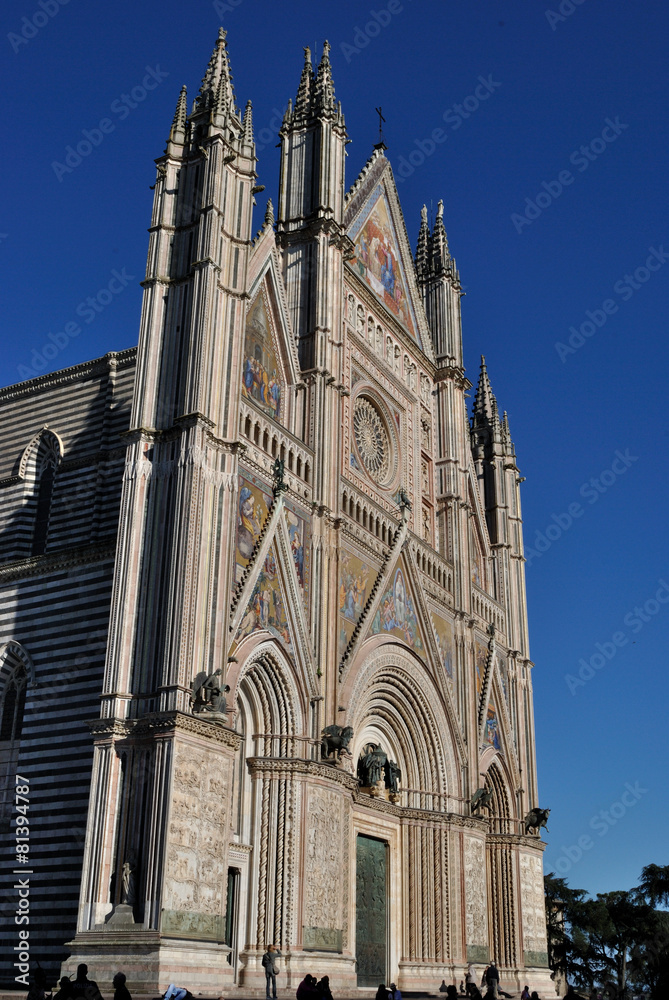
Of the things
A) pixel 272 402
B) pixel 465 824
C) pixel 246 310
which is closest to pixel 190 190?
pixel 246 310

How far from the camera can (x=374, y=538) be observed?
87.5ft

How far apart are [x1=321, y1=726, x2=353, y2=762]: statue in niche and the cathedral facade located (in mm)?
72

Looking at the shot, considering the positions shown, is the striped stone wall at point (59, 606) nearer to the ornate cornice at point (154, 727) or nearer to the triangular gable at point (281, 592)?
the ornate cornice at point (154, 727)

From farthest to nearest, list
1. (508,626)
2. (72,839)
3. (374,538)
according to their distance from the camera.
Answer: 1. (508,626)
2. (374,538)
3. (72,839)

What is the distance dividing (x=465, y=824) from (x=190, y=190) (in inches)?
688

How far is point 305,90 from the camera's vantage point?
97.0 feet

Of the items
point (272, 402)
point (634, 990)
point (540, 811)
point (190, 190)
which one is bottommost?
point (634, 990)

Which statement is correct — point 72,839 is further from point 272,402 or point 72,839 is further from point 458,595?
point 458,595

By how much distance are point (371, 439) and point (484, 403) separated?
37.3ft

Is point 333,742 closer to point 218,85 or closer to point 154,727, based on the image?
point 154,727

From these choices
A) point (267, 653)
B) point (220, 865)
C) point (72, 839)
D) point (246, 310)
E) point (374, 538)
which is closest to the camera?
point (220, 865)

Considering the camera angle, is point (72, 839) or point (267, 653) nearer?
point (72, 839)

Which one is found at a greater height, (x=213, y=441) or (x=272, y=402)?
(x=272, y=402)

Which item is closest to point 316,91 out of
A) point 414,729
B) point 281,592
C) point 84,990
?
point 281,592
